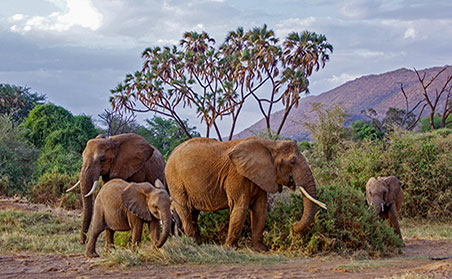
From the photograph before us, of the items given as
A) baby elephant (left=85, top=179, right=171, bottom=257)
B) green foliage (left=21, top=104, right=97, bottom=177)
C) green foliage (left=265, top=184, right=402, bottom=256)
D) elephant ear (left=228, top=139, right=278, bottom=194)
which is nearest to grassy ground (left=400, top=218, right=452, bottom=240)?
green foliage (left=265, top=184, right=402, bottom=256)

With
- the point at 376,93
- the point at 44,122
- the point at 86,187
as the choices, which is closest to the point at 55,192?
the point at 86,187

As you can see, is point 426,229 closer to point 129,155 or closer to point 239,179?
point 239,179

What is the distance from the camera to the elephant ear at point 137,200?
27.4 ft

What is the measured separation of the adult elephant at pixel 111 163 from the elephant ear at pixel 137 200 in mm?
1909

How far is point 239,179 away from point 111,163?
2.86 m

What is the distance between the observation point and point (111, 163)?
10.9 meters

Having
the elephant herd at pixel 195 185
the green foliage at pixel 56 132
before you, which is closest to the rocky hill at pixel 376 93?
the green foliage at pixel 56 132

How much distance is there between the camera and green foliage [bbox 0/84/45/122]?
4297cm

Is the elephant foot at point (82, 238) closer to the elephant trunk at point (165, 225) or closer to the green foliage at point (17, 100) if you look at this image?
the elephant trunk at point (165, 225)

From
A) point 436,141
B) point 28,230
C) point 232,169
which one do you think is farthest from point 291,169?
point 436,141

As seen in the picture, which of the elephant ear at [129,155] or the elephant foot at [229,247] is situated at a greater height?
the elephant ear at [129,155]

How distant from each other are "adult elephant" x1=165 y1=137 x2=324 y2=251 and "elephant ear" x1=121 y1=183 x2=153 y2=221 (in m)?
1.74

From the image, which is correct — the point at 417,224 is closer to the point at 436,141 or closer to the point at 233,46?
the point at 436,141

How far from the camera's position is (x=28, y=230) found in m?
12.6
